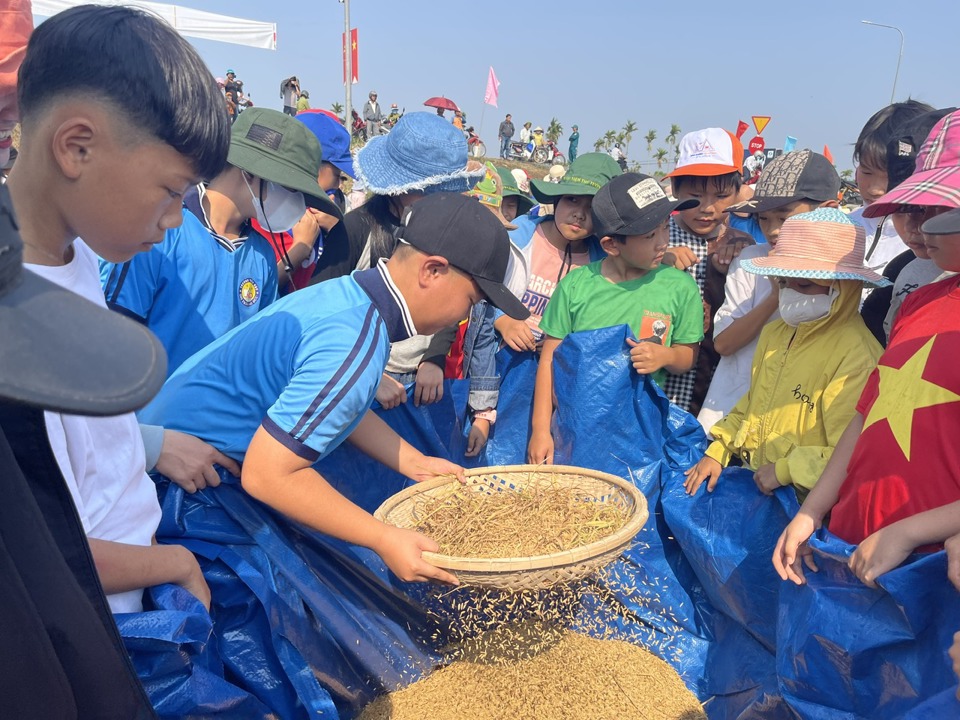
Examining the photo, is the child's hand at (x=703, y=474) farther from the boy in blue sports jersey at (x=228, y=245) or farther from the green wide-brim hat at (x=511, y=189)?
the green wide-brim hat at (x=511, y=189)

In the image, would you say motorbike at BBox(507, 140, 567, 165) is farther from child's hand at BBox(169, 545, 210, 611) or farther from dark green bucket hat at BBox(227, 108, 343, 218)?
child's hand at BBox(169, 545, 210, 611)

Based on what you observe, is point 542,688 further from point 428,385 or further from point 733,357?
point 733,357

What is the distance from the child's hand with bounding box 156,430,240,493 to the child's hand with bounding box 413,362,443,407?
933mm

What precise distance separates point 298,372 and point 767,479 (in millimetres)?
1504

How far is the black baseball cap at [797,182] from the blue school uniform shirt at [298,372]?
180 cm

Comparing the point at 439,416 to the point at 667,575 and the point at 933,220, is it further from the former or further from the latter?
the point at 933,220

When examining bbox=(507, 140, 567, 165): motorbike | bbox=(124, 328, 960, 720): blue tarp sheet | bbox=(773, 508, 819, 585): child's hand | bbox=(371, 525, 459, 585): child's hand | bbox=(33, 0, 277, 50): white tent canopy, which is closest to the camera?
bbox=(124, 328, 960, 720): blue tarp sheet

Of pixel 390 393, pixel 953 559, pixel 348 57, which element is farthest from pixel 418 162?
pixel 348 57

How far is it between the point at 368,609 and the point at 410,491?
1.28 ft

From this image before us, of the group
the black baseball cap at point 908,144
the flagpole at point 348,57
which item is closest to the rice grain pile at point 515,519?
the black baseball cap at point 908,144

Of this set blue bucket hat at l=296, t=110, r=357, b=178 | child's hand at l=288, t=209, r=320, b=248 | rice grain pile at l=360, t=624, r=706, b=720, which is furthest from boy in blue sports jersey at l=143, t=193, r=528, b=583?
blue bucket hat at l=296, t=110, r=357, b=178

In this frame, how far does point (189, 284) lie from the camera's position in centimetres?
229

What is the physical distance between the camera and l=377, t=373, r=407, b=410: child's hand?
2523 mm

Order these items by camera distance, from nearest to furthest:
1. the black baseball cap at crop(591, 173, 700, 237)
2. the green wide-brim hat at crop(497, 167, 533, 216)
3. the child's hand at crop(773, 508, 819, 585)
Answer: the child's hand at crop(773, 508, 819, 585)
the black baseball cap at crop(591, 173, 700, 237)
the green wide-brim hat at crop(497, 167, 533, 216)
